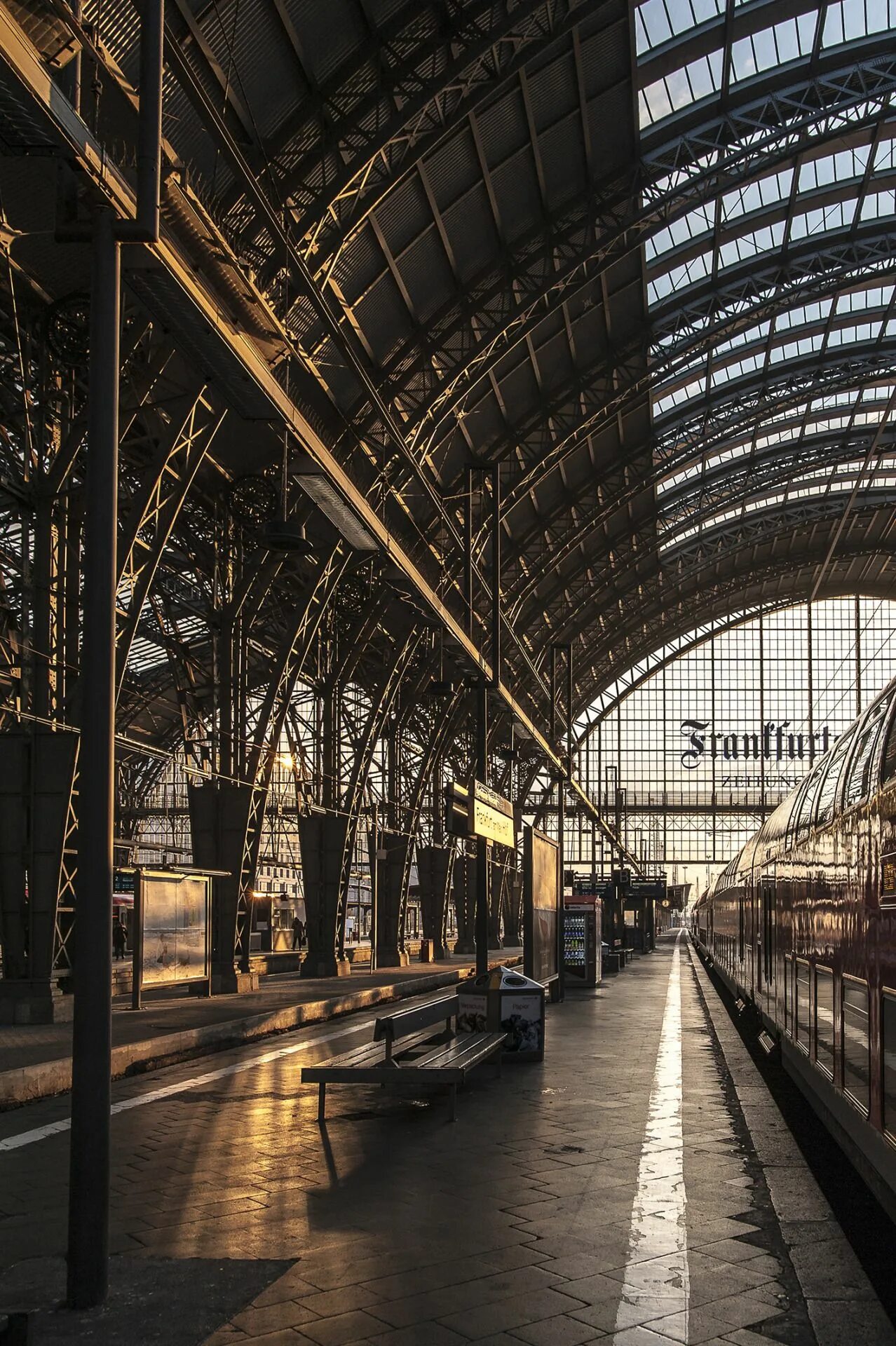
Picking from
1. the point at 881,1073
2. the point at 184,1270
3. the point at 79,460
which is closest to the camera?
the point at 184,1270

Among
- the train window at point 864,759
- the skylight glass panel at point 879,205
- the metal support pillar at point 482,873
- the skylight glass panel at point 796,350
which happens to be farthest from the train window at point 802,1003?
the skylight glass panel at point 796,350

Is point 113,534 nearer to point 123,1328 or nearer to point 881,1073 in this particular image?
point 123,1328

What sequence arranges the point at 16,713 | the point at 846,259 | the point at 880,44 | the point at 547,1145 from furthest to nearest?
the point at 846,259 → the point at 880,44 → the point at 16,713 → the point at 547,1145

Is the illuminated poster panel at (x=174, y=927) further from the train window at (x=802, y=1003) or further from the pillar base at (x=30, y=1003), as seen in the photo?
the train window at (x=802, y=1003)

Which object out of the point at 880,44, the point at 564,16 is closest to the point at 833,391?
the point at 880,44

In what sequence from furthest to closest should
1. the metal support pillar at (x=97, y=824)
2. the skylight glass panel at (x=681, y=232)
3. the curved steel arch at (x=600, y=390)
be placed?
the curved steel arch at (x=600, y=390), the skylight glass panel at (x=681, y=232), the metal support pillar at (x=97, y=824)

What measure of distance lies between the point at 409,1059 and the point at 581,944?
17.0 metres

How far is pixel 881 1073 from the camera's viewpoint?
7242 millimetres

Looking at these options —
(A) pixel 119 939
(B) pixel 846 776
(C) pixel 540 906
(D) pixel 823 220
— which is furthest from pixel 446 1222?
(A) pixel 119 939

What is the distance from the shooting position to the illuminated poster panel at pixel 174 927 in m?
19.4

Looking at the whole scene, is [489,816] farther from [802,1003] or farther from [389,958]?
[389,958]

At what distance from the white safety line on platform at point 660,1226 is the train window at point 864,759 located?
2.80 m

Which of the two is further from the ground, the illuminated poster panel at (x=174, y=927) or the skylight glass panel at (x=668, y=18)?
the skylight glass panel at (x=668, y=18)

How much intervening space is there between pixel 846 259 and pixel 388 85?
1771 cm
